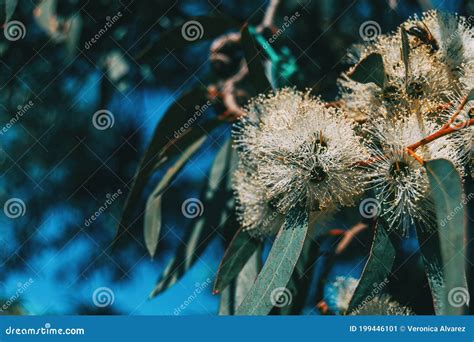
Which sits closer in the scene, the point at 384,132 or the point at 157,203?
the point at 384,132

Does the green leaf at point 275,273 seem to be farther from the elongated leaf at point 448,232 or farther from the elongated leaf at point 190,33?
the elongated leaf at point 190,33

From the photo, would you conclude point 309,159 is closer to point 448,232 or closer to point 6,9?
point 448,232

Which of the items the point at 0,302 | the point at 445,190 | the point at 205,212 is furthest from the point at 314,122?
the point at 0,302

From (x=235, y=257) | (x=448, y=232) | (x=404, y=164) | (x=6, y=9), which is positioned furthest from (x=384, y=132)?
(x=6, y=9)

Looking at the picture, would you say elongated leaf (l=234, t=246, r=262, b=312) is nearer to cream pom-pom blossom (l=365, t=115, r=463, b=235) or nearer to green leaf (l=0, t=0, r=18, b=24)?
cream pom-pom blossom (l=365, t=115, r=463, b=235)

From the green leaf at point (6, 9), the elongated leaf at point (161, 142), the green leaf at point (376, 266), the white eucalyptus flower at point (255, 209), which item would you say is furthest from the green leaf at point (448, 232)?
the green leaf at point (6, 9)

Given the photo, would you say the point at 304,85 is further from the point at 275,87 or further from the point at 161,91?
the point at 161,91
